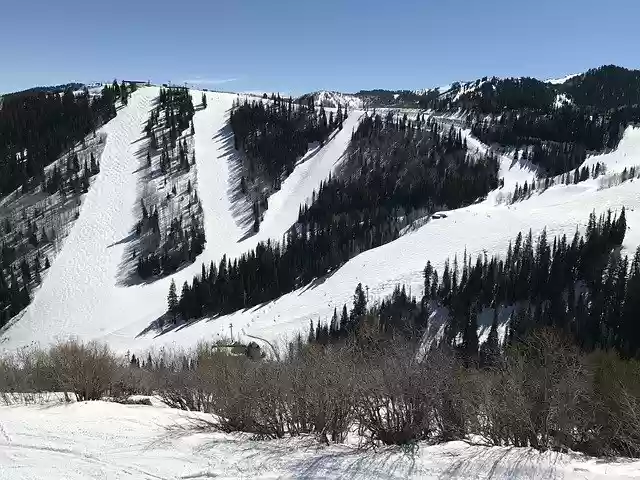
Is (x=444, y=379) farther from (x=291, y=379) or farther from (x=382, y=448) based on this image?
(x=291, y=379)

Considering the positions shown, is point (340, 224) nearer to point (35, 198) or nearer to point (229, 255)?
point (229, 255)

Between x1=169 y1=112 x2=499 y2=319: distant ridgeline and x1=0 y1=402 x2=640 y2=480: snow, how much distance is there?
10499 centimetres

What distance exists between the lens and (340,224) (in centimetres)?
16262

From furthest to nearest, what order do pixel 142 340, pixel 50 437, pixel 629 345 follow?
pixel 142 340 → pixel 629 345 → pixel 50 437

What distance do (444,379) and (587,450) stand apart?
7.95 meters

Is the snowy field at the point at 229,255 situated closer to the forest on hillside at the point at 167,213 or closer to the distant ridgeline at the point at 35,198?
the forest on hillside at the point at 167,213

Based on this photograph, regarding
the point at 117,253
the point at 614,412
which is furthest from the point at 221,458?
the point at 117,253

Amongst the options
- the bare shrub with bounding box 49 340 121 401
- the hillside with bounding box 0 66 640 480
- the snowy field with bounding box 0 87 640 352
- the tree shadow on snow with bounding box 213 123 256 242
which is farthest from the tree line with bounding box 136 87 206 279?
the bare shrub with bounding box 49 340 121 401

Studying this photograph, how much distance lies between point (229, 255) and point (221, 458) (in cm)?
13720

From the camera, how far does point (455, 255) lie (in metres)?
123

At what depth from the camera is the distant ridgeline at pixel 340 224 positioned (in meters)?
129

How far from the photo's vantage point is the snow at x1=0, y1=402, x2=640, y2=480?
17.2m

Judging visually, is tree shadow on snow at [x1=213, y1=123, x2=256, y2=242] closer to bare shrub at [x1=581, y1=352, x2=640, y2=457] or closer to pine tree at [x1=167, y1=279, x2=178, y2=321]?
pine tree at [x1=167, y1=279, x2=178, y2=321]

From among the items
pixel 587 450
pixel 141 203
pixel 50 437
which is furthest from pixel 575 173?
pixel 50 437
